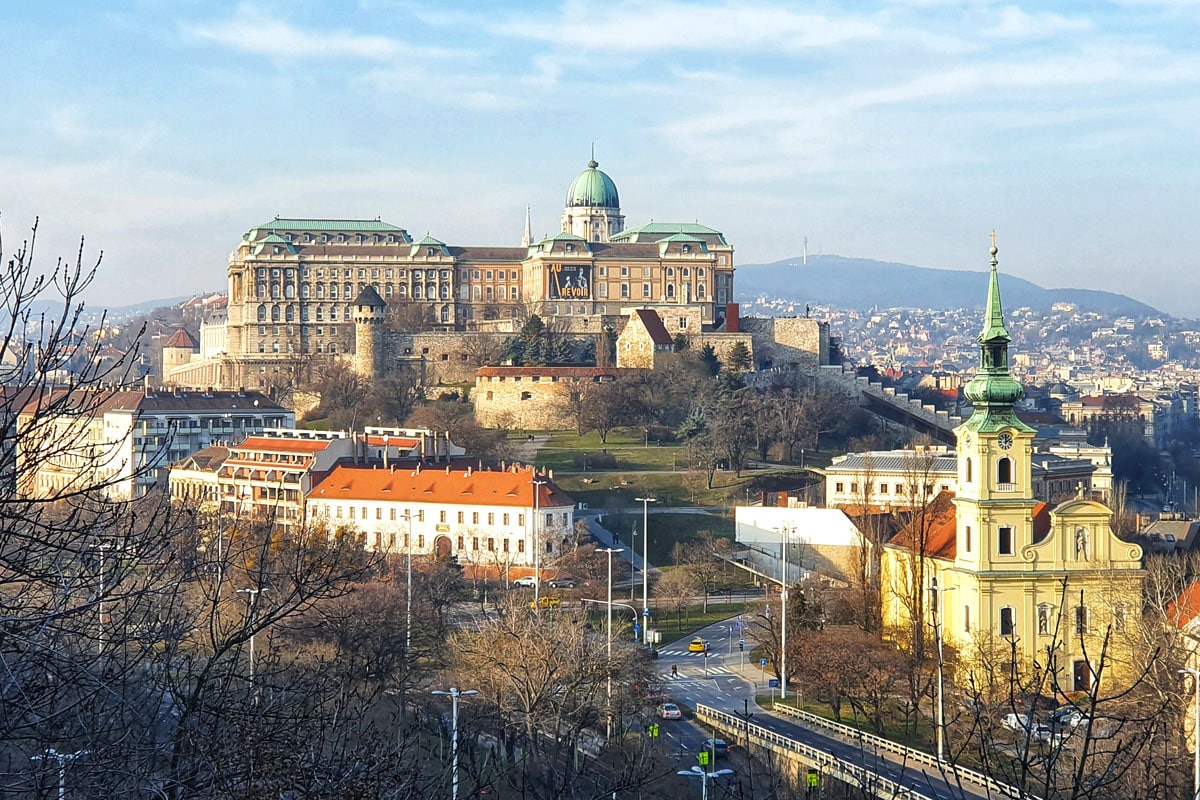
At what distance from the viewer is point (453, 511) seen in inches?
2916

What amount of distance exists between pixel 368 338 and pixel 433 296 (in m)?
13.1

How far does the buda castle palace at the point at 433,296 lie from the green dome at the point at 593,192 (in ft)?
93.3

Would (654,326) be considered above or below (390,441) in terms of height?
above

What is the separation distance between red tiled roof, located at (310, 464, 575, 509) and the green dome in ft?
277

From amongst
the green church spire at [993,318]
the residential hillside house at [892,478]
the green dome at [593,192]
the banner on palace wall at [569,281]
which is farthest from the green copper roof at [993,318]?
the green dome at [593,192]

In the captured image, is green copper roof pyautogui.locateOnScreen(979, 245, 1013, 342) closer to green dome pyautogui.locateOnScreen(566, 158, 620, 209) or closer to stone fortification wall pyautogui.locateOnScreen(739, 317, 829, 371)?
stone fortification wall pyautogui.locateOnScreen(739, 317, 829, 371)

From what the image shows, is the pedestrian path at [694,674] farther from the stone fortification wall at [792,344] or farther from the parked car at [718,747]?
the stone fortification wall at [792,344]

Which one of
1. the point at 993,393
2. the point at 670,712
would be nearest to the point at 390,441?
the point at 993,393

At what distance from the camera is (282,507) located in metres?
80.3

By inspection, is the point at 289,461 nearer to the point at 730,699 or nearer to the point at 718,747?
the point at 730,699

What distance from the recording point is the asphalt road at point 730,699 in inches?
1423

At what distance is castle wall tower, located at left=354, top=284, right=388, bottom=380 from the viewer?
379 feet

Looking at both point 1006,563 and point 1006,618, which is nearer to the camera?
point 1006,618

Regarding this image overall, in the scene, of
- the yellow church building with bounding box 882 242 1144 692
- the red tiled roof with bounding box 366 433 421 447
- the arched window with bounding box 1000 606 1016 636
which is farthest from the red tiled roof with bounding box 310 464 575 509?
the arched window with bounding box 1000 606 1016 636
